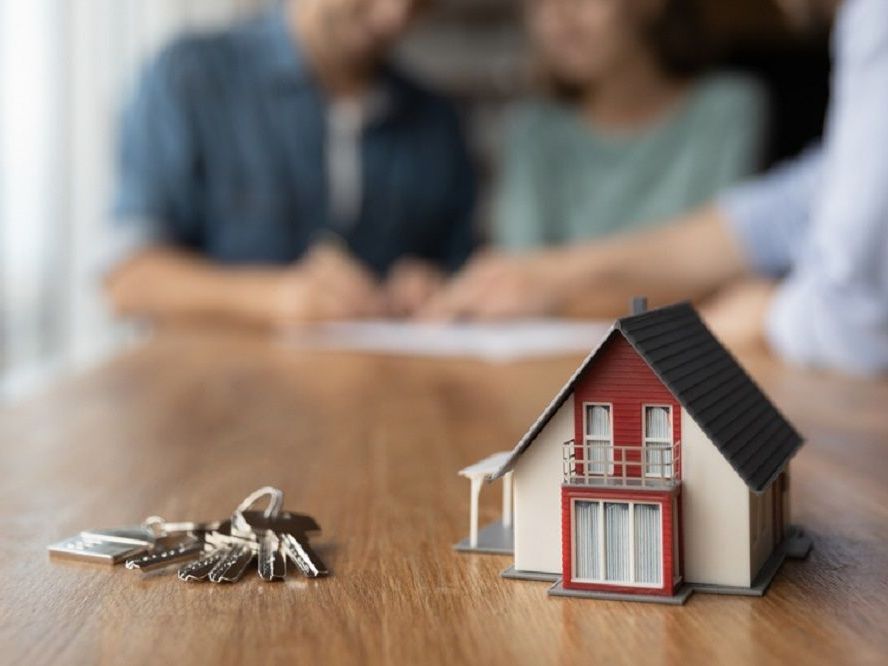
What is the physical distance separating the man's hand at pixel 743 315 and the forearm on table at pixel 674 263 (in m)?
0.05

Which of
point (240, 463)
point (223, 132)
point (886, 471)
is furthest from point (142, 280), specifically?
point (886, 471)

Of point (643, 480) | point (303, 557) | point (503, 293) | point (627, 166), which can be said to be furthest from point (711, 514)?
point (627, 166)

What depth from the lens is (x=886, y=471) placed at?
2.31 ft

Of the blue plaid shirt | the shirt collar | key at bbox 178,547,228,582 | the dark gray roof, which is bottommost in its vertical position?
key at bbox 178,547,228,582

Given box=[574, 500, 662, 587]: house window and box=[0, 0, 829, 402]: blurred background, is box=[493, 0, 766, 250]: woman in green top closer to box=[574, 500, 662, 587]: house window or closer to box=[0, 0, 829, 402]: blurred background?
box=[0, 0, 829, 402]: blurred background

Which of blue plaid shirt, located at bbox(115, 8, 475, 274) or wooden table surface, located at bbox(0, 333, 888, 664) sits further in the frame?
blue plaid shirt, located at bbox(115, 8, 475, 274)

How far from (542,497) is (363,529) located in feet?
0.46

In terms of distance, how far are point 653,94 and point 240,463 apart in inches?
86.1

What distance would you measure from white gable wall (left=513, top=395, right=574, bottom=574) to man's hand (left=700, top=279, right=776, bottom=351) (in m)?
1.00

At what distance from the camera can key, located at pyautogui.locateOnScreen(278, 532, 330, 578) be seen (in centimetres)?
48

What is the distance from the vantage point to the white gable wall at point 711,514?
44cm

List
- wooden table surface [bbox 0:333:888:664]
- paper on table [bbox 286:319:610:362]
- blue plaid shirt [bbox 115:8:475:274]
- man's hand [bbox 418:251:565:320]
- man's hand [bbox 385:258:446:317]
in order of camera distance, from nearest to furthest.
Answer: wooden table surface [bbox 0:333:888:664], paper on table [bbox 286:319:610:362], man's hand [bbox 418:251:565:320], man's hand [bbox 385:258:446:317], blue plaid shirt [bbox 115:8:475:274]

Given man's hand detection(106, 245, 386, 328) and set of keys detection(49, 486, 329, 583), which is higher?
man's hand detection(106, 245, 386, 328)

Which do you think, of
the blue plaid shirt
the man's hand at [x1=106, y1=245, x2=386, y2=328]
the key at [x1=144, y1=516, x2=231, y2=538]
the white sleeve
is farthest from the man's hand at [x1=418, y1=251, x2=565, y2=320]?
the key at [x1=144, y1=516, x2=231, y2=538]
